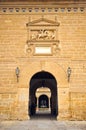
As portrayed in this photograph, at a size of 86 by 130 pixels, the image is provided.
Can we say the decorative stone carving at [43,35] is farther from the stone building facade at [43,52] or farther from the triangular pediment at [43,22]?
the triangular pediment at [43,22]

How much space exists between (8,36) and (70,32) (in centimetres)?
306

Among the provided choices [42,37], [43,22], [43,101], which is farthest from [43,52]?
[43,101]

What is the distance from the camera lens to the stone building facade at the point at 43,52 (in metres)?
11.7

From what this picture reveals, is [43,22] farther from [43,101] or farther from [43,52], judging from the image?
[43,101]

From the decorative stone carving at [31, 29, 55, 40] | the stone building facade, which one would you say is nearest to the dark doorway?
the stone building facade

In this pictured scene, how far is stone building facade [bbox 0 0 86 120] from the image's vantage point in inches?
459

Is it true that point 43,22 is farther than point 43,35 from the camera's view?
Yes

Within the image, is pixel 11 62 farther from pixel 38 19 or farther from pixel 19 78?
pixel 38 19

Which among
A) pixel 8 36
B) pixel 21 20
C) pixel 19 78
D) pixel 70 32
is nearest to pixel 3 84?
pixel 19 78

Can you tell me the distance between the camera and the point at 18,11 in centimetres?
1245

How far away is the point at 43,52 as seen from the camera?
12.0 meters

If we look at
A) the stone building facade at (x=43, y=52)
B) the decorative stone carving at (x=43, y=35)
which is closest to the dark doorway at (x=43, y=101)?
the stone building facade at (x=43, y=52)

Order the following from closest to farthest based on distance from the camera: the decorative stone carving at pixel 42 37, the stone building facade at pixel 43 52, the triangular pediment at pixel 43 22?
1. the stone building facade at pixel 43 52
2. the decorative stone carving at pixel 42 37
3. the triangular pediment at pixel 43 22

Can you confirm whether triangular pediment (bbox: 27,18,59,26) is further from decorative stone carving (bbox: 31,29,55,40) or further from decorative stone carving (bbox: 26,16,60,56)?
decorative stone carving (bbox: 31,29,55,40)
